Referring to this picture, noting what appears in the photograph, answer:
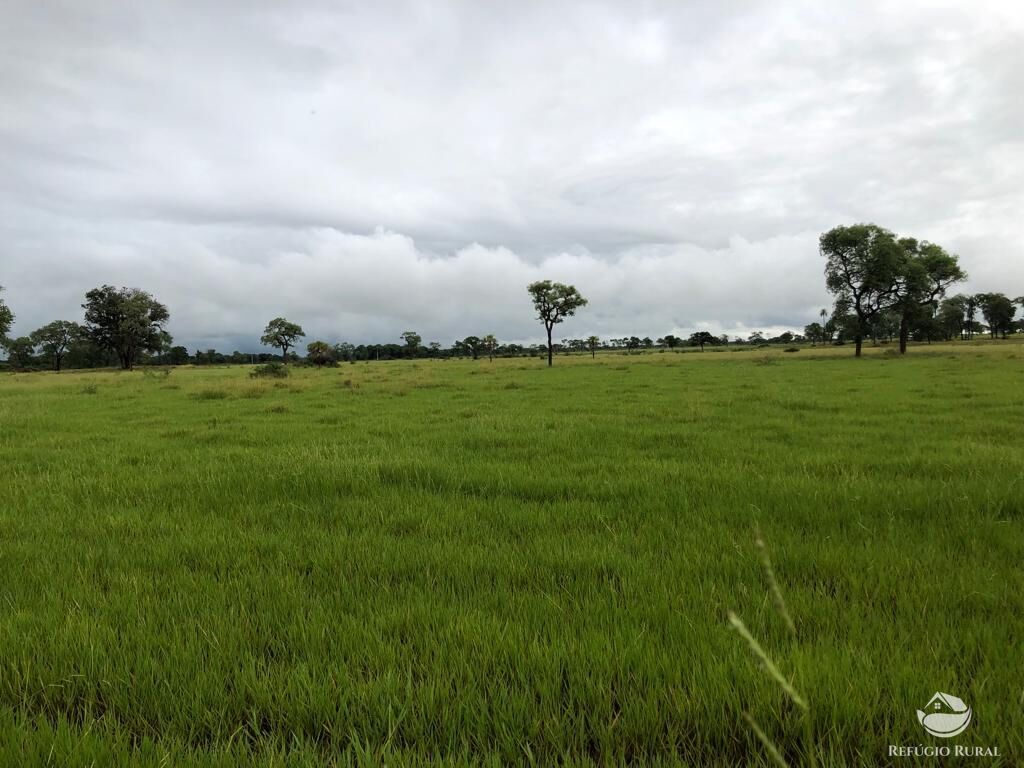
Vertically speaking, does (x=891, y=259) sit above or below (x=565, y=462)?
above

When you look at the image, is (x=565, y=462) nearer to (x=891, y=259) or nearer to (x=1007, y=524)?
(x=1007, y=524)

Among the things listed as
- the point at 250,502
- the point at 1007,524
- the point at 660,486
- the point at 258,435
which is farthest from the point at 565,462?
the point at 258,435

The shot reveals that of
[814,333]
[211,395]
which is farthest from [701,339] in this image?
[211,395]

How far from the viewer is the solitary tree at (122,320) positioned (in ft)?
267

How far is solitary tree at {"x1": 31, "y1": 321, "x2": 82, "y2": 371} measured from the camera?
4387 inches

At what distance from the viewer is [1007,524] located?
4312mm

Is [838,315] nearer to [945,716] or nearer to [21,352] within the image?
[945,716]

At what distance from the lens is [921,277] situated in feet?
175

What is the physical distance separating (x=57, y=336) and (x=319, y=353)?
265 feet

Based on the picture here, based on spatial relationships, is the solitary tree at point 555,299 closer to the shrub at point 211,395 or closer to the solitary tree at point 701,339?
the shrub at point 211,395

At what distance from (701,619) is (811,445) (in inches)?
283

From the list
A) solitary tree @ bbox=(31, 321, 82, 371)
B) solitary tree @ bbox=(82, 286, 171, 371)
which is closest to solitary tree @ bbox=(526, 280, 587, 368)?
solitary tree @ bbox=(82, 286, 171, 371)

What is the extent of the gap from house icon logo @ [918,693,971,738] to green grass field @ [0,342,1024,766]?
0.06 metres

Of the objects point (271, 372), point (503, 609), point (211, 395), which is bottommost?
point (503, 609)
